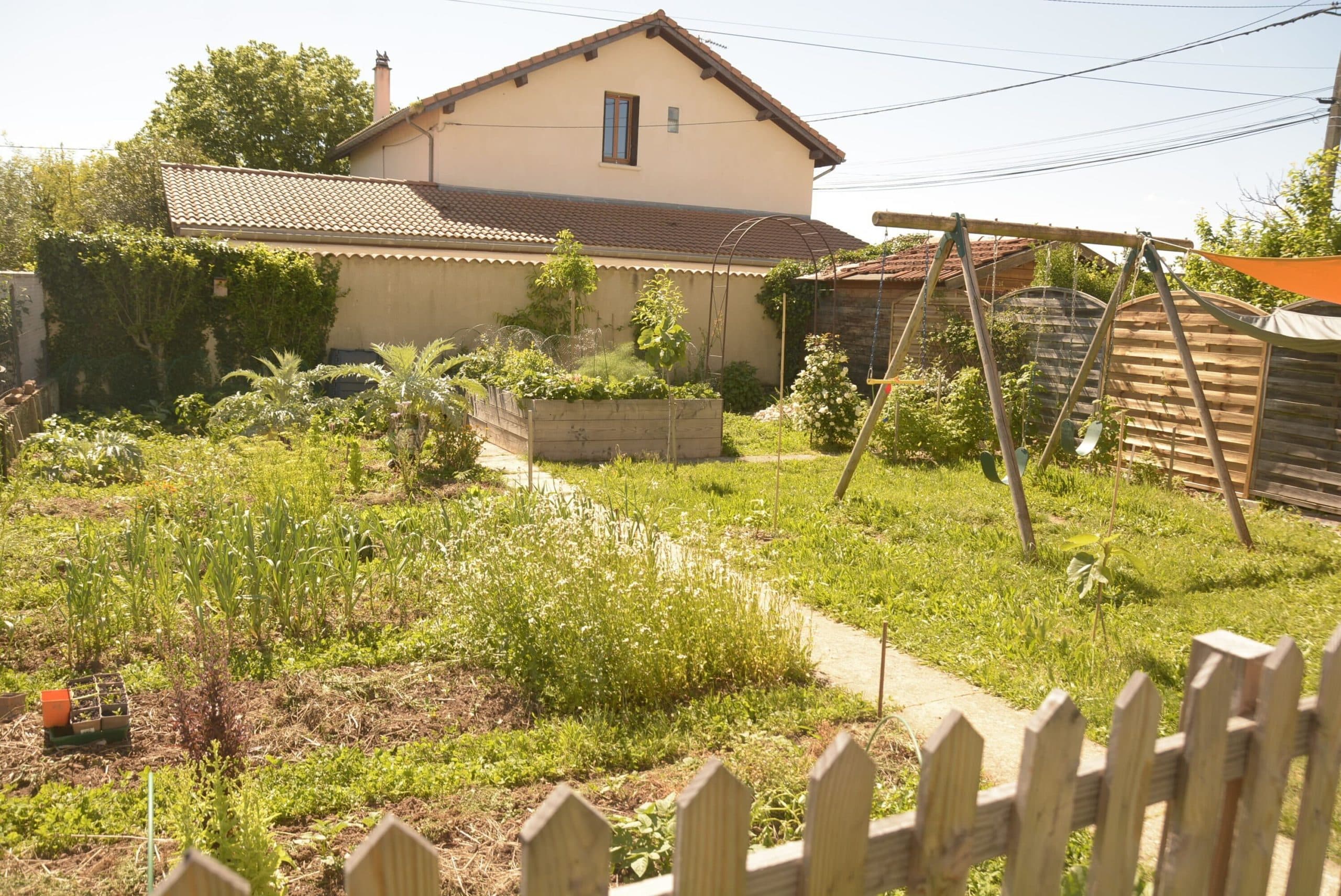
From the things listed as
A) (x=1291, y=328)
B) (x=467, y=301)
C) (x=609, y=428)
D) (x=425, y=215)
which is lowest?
(x=609, y=428)

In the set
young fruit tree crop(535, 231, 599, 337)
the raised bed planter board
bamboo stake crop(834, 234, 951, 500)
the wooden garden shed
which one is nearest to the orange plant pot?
bamboo stake crop(834, 234, 951, 500)

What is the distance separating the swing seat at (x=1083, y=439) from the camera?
7211 mm

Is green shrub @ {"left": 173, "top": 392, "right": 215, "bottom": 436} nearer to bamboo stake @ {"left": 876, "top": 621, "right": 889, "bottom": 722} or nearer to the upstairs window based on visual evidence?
bamboo stake @ {"left": 876, "top": 621, "right": 889, "bottom": 722}

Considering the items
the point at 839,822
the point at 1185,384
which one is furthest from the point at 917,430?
the point at 839,822

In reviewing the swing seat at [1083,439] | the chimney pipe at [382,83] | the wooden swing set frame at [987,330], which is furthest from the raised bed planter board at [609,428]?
the chimney pipe at [382,83]

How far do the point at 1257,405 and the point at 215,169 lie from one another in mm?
19619

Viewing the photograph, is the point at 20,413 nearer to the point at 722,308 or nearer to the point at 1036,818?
the point at 1036,818

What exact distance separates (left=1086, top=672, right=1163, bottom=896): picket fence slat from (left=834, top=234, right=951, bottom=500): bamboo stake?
6.08 metres

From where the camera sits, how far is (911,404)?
10.5 m

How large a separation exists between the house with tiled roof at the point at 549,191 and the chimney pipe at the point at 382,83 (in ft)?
0.14

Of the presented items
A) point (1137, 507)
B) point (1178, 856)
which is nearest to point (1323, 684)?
point (1178, 856)

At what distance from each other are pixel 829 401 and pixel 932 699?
7.65 meters

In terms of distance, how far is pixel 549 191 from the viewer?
21.6 m

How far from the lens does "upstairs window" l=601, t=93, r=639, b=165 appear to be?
22078 millimetres
